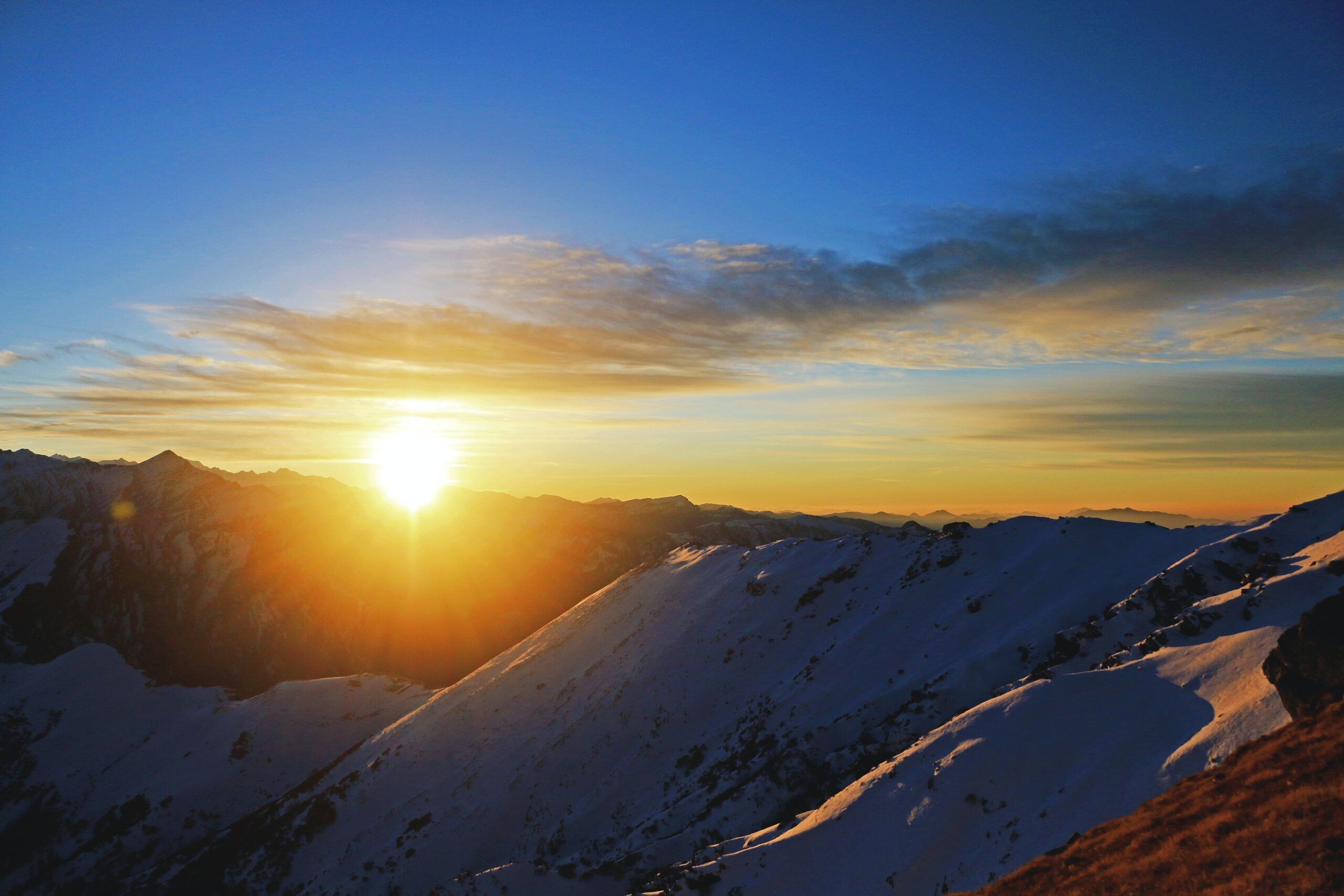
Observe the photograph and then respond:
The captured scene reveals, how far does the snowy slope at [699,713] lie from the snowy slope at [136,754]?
12.0 metres

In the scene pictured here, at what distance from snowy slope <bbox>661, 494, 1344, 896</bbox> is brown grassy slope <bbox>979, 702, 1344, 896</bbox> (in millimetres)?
2089

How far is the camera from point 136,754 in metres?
70.5

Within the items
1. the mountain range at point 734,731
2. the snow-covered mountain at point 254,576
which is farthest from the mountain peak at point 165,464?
the mountain range at point 734,731

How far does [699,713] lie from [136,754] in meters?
65.6

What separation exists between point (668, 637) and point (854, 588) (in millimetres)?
14645

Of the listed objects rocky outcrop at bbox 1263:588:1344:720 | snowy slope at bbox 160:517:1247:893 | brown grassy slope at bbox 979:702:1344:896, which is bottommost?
snowy slope at bbox 160:517:1247:893

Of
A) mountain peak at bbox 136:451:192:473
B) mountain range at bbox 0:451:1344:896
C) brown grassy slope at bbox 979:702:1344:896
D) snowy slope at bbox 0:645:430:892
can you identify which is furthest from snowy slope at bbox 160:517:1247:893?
mountain peak at bbox 136:451:192:473

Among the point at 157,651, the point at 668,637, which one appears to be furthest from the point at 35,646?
the point at 668,637

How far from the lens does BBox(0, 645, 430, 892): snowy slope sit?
189 feet

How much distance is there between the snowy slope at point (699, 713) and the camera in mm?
30922

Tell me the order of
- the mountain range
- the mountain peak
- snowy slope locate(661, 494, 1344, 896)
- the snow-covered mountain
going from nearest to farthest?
snowy slope locate(661, 494, 1344, 896) < the mountain range < the snow-covered mountain < the mountain peak

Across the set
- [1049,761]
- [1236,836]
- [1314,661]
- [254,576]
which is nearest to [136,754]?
[254,576]

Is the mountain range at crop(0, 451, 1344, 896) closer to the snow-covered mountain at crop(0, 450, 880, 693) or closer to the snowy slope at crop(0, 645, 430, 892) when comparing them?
the snowy slope at crop(0, 645, 430, 892)

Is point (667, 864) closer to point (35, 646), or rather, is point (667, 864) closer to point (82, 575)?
point (35, 646)
